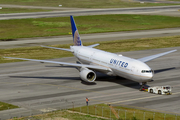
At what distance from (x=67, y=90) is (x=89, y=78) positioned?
5241 mm

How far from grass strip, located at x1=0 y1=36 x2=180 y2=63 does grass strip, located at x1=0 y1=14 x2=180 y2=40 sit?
2534 cm

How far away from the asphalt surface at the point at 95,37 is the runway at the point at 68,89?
3013 cm

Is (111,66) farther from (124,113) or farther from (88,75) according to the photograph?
(124,113)

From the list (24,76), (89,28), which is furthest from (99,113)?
(89,28)

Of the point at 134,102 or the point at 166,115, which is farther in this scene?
the point at 134,102

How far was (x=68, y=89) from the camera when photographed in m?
55.1

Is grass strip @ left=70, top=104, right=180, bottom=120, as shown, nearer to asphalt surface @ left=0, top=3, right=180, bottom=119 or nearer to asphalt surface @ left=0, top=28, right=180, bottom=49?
asphalt surface @ left=0, top=3, right=180, bottom=119

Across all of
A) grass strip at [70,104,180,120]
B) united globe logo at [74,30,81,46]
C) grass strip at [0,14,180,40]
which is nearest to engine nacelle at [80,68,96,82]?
grass strip at [70,104,180,120]

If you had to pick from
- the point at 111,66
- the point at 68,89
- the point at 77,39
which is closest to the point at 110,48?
the point at 77,39

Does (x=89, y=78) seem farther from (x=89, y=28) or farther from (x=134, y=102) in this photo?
(x=89, y=28)

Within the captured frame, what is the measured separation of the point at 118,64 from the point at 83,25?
291 feet

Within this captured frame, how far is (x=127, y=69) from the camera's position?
53.1 metres

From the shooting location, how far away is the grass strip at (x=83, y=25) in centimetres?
12751

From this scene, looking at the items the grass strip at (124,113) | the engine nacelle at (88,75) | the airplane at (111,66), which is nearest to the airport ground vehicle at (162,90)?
the airplane at (111,66)
